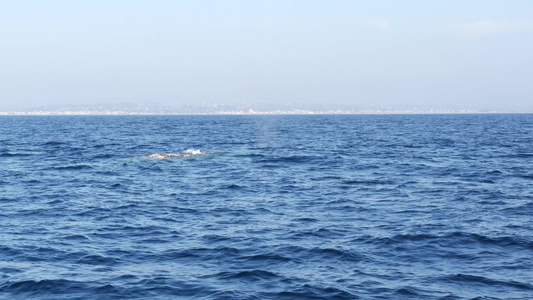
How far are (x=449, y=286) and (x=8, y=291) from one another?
39.0 feet

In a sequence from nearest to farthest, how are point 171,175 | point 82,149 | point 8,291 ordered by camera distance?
point 8,291 < point 171,175 < point 82,149

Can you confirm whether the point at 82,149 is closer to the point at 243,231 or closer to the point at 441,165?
the point at 441,165

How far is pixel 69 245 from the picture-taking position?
73.4 ft

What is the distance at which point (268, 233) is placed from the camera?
2417 centimetres

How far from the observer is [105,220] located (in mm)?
26906

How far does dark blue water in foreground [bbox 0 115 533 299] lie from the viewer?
1781cm

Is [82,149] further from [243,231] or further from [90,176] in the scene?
[243,231]

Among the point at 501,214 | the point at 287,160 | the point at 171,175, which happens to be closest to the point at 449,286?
the point at 501,214

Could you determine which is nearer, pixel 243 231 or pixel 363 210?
pixel 243 231

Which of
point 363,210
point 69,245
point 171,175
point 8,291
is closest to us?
point 8,291

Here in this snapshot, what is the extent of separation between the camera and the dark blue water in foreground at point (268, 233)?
17812mm

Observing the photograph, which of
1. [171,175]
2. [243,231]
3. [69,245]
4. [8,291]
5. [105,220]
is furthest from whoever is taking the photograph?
[171,175]

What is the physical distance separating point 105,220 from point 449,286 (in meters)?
14.9

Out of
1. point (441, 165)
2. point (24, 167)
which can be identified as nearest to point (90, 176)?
point (24, 167)
